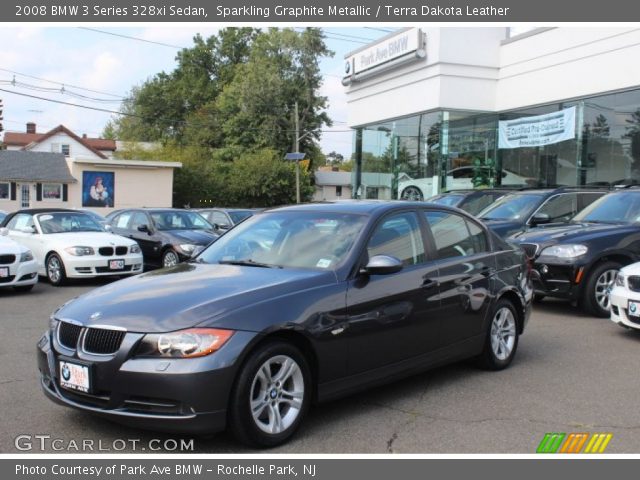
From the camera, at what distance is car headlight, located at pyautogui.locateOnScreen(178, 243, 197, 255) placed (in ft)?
44.3

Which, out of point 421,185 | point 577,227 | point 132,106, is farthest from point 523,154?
point 132,106

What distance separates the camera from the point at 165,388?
3.84 m

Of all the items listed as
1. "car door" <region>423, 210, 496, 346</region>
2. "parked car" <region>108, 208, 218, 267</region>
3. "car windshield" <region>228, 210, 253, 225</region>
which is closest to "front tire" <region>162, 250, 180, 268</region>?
"parked car" <region>108, 208, 218, 267</region>

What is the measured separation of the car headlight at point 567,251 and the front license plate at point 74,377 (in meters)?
6.72

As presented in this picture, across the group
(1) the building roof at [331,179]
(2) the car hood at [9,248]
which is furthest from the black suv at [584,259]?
(1) the building roof at [331,179]

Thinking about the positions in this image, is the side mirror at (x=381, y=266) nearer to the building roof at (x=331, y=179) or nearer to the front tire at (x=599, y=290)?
the front tire at (x=599, y=290)

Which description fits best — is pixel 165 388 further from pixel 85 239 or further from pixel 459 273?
pixel 85 239

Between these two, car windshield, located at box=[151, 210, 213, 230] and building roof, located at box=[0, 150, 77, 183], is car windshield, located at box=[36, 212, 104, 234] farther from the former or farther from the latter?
building roof, located at box=[0, 150, 77, 183]

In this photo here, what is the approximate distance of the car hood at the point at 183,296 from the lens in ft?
13.2

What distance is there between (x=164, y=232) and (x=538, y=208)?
7.66 m

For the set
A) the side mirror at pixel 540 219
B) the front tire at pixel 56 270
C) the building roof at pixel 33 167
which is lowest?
the front tire at pixel 56 270

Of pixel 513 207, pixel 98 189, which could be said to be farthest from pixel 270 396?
pixel 98 189

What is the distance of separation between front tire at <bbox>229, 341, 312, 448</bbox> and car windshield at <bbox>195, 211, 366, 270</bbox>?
34.4 inches
